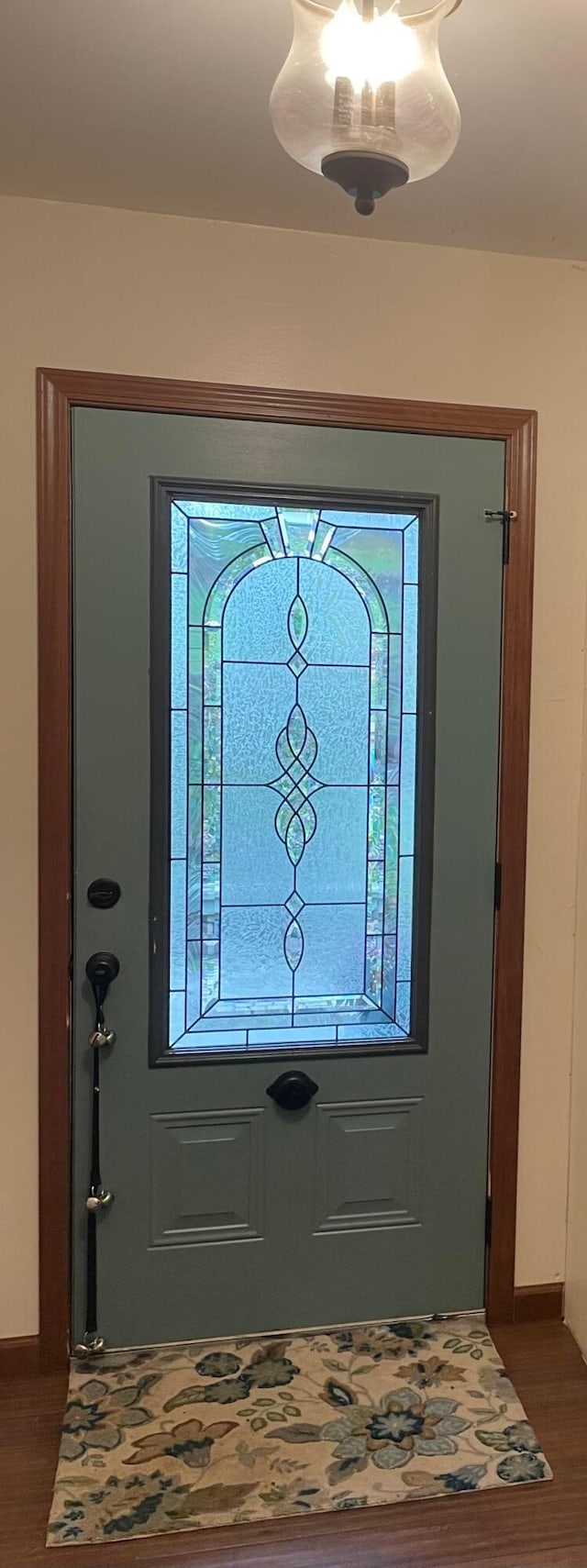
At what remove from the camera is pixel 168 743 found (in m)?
2.01

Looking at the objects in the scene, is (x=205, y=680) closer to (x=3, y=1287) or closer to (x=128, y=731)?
(x=128, y=731)

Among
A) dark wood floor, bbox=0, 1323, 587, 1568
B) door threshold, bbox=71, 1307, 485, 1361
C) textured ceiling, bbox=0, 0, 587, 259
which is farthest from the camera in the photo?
door threshold, bbox=71, 1307, 485, 1361

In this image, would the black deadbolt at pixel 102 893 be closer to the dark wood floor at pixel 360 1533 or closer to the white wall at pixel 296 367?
the white wall at pixel 296 367

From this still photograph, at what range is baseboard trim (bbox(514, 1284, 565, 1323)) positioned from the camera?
7.32ft

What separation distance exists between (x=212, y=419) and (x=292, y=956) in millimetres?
1130

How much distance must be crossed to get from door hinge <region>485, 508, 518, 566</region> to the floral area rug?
67.9 inches

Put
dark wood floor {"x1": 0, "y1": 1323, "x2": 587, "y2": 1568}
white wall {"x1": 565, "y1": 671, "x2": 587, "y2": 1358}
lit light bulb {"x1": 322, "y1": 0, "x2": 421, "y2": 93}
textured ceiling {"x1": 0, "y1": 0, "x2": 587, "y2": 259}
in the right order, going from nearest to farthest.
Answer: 1. lit light bulb {"x1": 322, "y1": 0, "x2": 421, "y2": 93}
2. textured ceiling {"x1": 0, "y1": 0, "x2": 587, "y2": 259}
3. dark wood floor {"x1": 0, "y1": 1323, "x2": 587, "y2": 1568}
4. white wall {"x1": 565, "y1": 671, "x2": 587, "y2": 1358}

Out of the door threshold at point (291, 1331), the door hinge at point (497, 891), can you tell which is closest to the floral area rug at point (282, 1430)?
the door threshold at point (291, 1331)

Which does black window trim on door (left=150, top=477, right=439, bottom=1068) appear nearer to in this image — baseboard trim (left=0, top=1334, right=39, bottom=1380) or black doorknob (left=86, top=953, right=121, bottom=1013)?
black doorknob (left=86, top=953, right=121, bottom=1013)

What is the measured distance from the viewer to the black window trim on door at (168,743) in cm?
197

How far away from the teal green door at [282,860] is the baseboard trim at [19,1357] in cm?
10

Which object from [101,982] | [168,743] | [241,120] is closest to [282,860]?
[168,743]

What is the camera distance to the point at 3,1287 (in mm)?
2008

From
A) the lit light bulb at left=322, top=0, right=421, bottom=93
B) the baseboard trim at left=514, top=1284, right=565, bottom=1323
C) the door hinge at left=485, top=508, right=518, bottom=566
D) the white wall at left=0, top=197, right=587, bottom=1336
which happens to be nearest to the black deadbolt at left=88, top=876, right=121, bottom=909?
the white wall at left=0, top=197, right=587, bottom=1336
